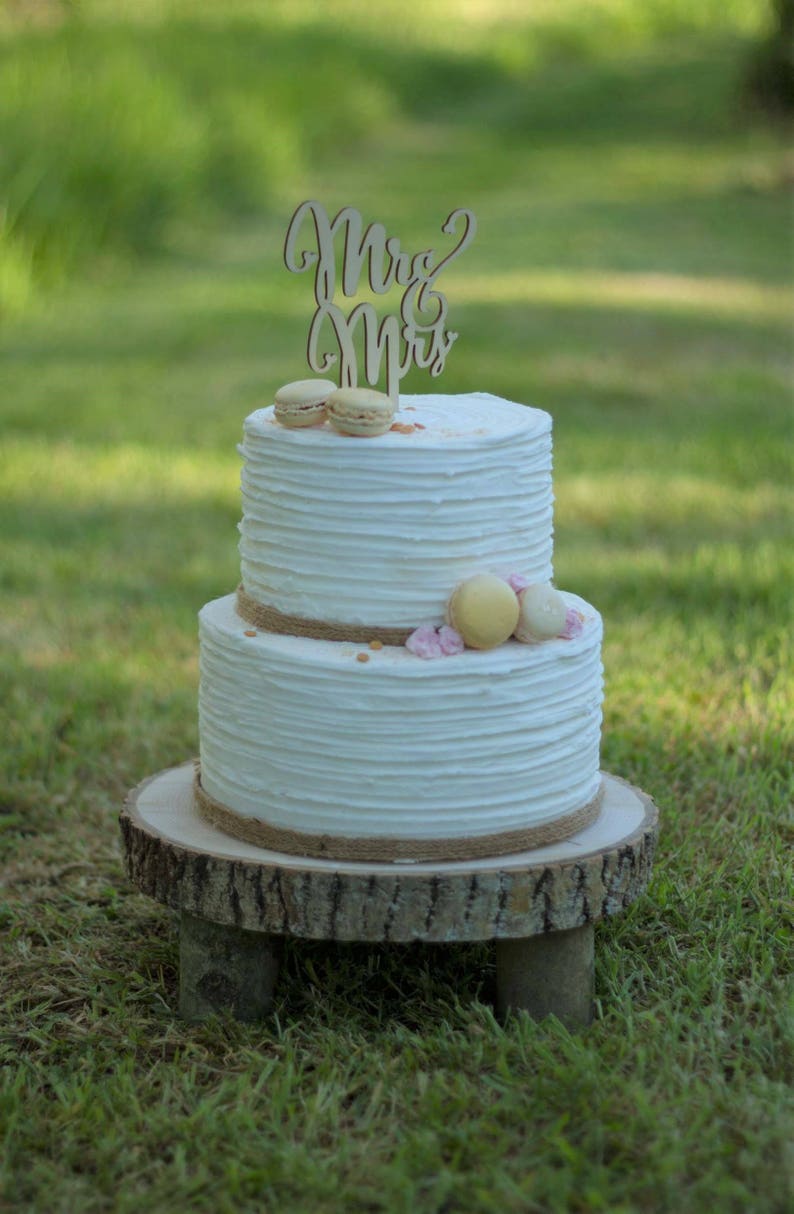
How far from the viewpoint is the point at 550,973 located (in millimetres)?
2170

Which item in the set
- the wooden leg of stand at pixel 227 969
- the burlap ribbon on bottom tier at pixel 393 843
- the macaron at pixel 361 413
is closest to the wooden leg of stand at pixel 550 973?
the burlap ribbon on bottom tier at pixel 393 843

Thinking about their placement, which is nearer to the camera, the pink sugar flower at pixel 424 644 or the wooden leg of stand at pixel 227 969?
the pink sugar flower at pixel 424 644

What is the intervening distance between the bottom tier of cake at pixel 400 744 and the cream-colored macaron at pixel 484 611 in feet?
0.09

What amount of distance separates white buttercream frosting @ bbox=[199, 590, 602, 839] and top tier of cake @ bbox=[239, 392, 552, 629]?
75 mm

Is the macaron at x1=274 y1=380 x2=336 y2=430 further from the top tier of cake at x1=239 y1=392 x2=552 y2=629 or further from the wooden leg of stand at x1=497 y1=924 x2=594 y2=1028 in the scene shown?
the wooden leg of stand at x1=497 y1=924 x2=594 y2=1028

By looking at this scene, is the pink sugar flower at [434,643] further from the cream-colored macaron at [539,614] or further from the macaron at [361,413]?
the macaron at [361,413]

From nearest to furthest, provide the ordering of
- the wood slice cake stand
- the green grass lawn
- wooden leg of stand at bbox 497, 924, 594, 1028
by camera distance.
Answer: the green grass lawn
the wood slice cake stand
wooden leg of stand at bbox 497, 924, 594, 1028

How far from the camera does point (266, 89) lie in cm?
1293

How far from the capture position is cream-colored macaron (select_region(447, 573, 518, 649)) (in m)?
2.08

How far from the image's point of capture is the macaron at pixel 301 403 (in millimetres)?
2174

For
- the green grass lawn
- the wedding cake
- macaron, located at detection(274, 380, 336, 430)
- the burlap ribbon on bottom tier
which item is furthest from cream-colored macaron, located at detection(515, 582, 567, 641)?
the green grass lawn

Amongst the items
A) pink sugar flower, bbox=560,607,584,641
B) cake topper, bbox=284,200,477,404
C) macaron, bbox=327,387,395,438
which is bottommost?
pink sugar flower, bbox=560,607,584,641

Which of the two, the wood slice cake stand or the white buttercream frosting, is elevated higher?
the white buttercream frosting

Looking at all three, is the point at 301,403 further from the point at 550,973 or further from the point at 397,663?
the point at 550,973
